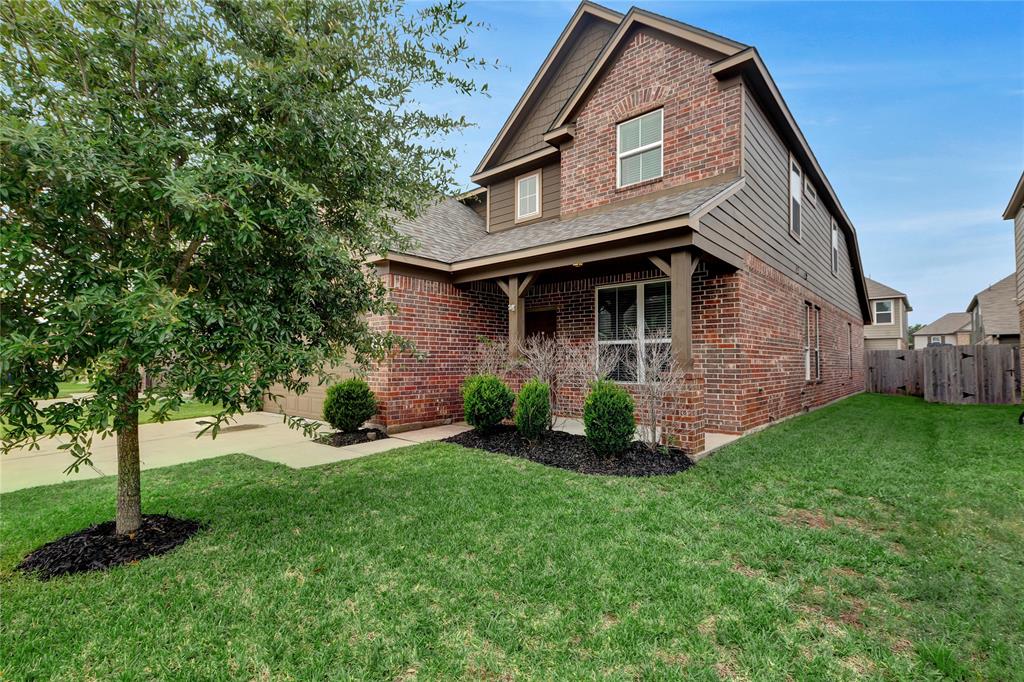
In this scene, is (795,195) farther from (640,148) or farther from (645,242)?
(645,242)

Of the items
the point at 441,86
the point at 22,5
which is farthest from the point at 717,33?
the point at 22,5

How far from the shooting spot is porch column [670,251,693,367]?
5824mm

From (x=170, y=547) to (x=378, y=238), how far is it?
9.55ft

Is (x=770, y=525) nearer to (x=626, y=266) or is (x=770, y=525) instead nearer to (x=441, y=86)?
(x=441, y=86)

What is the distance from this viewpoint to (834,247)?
43.9 feet

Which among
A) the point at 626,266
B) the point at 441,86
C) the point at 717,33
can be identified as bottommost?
Result: the point at 626,266

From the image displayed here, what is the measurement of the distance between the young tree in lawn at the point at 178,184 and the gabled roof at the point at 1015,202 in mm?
14802

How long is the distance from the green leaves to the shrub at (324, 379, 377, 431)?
3.70 meters

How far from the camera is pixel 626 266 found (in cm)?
800

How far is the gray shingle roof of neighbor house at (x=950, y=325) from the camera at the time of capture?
114 ft

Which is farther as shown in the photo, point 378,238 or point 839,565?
point 378,238

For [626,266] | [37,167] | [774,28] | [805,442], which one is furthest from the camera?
[774,28]

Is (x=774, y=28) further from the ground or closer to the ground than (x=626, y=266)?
further from the ground

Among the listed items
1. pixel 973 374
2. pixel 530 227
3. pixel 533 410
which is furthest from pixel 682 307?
pixel 973 374
